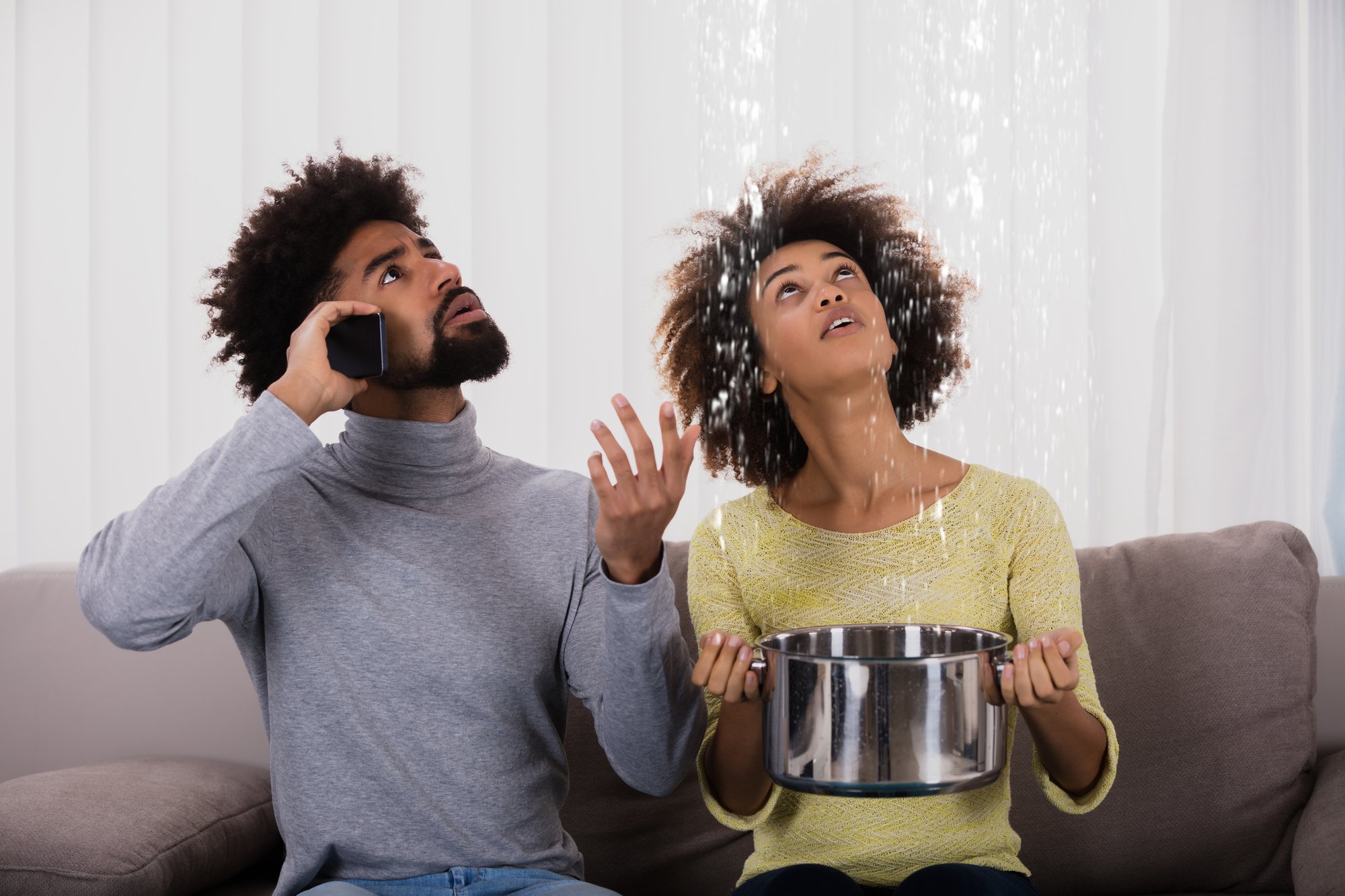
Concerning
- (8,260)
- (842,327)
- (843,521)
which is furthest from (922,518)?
(8,260)

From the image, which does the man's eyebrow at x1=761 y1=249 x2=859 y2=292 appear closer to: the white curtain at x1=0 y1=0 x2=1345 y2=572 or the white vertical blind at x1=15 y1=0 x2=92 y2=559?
the white curtain at x1=0 y1=0 x2=1345 y2=572

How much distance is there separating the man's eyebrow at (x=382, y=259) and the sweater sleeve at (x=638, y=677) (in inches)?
18.0

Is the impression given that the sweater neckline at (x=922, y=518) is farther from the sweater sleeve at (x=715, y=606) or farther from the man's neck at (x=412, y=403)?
the man's neck at (x=412, y=403)

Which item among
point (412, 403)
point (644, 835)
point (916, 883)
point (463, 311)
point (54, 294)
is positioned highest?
point (54, 294)

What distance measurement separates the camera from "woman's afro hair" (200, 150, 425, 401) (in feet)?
4.91

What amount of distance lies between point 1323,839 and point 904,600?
1.88 feet

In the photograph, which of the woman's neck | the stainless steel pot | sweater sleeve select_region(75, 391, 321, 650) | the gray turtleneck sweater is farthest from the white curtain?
the stainless steel pot

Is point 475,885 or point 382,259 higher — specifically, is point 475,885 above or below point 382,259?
below

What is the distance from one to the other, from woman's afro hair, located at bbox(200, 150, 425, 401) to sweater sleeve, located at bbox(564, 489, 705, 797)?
52 cm

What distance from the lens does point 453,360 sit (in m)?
1.38

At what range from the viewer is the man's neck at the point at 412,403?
1.41 m

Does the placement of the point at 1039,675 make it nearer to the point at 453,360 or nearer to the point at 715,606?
the point at 715,606

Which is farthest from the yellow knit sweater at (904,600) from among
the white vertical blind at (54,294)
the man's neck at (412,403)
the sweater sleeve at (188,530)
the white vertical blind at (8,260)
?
the white vertical blind at (8,260)

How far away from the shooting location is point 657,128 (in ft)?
6.91
